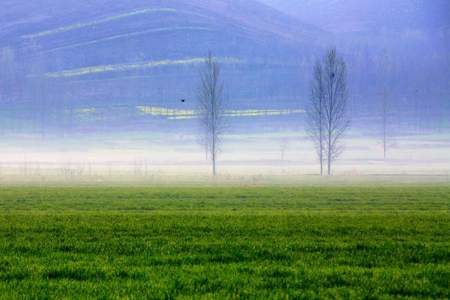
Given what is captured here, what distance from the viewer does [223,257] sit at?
50.7 ft

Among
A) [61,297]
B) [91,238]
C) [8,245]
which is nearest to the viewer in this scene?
[61,297]

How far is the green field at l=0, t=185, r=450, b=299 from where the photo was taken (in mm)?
12102

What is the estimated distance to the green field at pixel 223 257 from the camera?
12102 millimetres

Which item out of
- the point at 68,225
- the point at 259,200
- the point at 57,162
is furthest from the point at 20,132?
the point at 68,225

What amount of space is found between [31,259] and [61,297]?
157 inches

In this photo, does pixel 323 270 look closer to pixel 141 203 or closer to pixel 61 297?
pixel 61 297

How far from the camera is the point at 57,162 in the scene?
169125mm

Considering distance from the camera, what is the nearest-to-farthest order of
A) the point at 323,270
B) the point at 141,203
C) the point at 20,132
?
the point at 323,270 < the point at 141,203 < the point at 20,132

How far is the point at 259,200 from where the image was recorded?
4450 cm

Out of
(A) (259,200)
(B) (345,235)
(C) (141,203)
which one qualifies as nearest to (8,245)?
(B) (345,235)

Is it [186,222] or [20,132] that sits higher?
[20,132]

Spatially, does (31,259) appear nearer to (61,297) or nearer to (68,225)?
(61,297)

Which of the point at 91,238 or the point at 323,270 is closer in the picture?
the point at 323,270

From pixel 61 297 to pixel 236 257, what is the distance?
4982 mm
